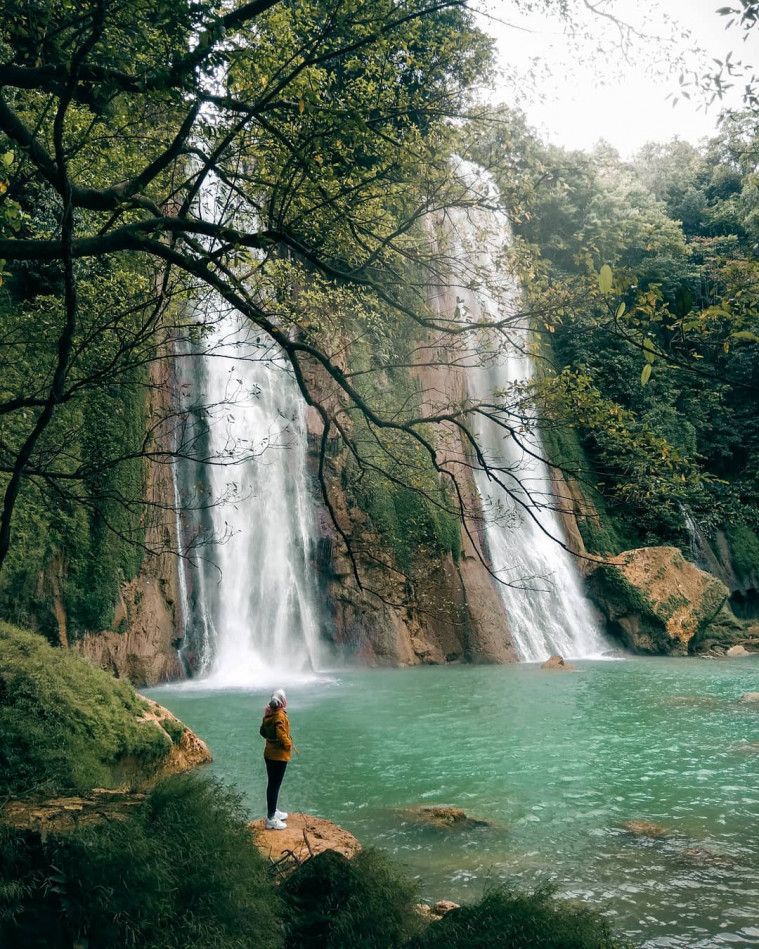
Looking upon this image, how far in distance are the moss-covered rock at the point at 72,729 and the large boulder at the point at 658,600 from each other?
15.7 m

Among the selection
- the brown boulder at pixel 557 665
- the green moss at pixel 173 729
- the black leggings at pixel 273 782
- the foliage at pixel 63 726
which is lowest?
the brown boulder at pixel 557 665

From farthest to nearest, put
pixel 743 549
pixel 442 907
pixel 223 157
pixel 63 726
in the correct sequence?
pixel 743 549 → pixel 63 726 → pixel 223 157 → pixel 442 907

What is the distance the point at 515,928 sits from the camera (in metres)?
3.73

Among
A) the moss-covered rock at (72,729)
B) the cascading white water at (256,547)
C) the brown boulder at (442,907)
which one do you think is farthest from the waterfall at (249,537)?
the brown boulder at (442,907)

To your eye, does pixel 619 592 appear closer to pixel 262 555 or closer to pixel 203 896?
pixel 262 555

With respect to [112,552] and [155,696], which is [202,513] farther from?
[155,696]

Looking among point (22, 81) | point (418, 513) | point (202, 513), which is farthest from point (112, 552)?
point (22, 81)

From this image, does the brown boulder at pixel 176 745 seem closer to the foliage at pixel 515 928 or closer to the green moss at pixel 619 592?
the foliage at pixel 515 928

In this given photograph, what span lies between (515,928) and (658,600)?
62.6 ft

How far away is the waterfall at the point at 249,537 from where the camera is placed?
55.0ft

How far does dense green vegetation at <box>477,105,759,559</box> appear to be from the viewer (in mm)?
5223

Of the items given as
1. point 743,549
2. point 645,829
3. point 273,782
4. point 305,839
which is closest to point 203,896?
point 305,839

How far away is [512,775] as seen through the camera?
880cm

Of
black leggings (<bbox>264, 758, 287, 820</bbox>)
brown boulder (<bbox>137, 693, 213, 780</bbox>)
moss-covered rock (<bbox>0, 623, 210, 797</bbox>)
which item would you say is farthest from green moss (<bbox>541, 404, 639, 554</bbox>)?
black leggings (<bbox>264, 758, 287, 820</bbox>)
